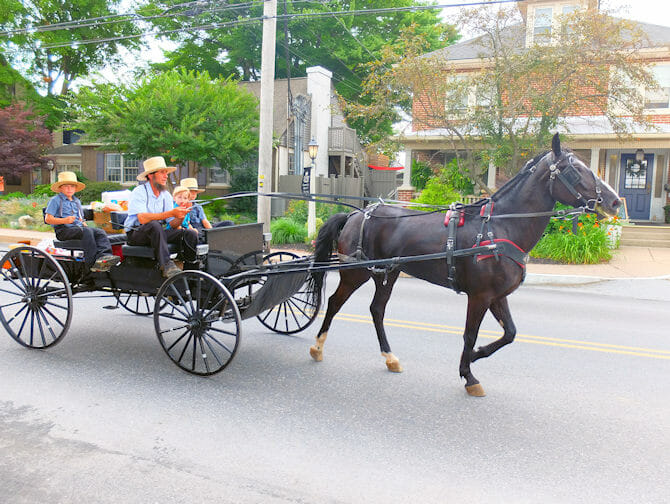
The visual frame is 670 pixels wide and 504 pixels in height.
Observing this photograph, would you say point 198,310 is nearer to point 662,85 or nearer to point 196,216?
point 196,216

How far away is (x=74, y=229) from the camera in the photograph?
599 cm

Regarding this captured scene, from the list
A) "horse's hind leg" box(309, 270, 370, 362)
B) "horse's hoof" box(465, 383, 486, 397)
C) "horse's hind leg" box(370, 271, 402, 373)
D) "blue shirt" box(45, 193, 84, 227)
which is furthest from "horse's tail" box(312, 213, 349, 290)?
"blue shirt" box(45, 193, 84, 227)

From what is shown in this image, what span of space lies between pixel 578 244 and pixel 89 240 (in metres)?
12.2

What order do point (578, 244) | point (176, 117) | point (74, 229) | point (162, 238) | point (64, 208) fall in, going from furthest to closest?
point (176, 117) < point (578, 244) < point (64, 208) < point (74, 229) < point (162, 238)

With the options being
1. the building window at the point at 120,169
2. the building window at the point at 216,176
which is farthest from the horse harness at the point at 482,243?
the building window at the point at 120,169

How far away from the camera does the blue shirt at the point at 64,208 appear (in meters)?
6.15

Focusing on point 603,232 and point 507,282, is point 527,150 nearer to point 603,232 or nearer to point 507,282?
point 603,232

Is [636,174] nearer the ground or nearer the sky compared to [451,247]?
nearer the sky

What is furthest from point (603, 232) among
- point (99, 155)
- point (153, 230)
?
point (99, 155)

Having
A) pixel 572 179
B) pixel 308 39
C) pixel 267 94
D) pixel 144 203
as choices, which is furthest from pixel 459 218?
pixel 308 39

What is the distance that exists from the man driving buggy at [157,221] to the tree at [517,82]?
11005 mm

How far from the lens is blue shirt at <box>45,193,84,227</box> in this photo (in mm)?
6148

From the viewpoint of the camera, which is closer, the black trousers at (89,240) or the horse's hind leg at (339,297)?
the horse's hind leg at (339,297)

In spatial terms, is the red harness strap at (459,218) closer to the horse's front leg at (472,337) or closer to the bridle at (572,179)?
the horse's front leg at (472,337)
